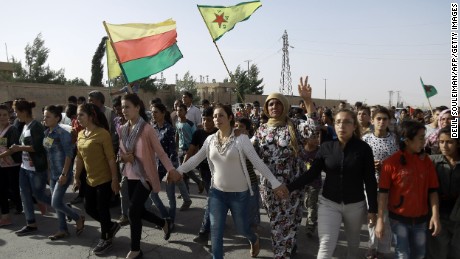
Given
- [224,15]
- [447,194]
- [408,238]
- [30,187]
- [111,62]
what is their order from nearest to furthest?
1. [408,238]
2. [447,194]
3. [30,187]
4. [111,62]
5. [224,15]

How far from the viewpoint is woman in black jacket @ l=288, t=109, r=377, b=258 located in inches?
118

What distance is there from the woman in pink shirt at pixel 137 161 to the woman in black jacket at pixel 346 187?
1.74 metres

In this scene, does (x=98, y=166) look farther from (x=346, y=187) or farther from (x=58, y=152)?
(x=346, y=187)

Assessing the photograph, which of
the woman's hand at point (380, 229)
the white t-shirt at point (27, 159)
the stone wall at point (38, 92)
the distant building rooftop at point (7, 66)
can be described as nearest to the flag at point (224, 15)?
the white t-shirt at point (27, 159)

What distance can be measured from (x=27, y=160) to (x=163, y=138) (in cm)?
195

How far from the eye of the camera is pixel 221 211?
348 centimetres

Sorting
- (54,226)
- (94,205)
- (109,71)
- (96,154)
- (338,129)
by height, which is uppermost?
(109,71)

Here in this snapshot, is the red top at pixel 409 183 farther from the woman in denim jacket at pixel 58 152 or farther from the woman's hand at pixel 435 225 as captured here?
the woman in denim jacket at pixel 58 152

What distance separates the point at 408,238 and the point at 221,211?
5.69 ft

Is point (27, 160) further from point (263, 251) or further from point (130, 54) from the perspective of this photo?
point (263, 251)

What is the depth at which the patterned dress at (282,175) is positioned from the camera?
3604mm

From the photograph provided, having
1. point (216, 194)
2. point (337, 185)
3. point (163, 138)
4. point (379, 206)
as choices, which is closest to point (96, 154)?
point (163, 138)

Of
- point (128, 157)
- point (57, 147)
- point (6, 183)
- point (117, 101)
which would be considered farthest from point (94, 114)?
point (6, 183)

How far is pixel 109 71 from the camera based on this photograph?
22.7 ft
